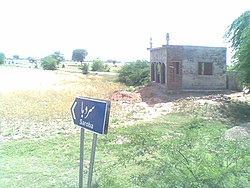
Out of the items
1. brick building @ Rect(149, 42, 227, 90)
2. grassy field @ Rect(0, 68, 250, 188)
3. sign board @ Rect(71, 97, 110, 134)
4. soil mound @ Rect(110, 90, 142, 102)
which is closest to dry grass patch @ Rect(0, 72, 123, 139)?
grassy field @ Rect(0, 68, 250, 188)

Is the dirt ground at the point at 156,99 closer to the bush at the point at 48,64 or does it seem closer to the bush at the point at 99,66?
the bush at the point at 99,66

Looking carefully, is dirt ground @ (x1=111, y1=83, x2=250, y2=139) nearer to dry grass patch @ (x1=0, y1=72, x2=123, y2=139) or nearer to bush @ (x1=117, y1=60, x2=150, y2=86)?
dry grass patch @ (x1=0, y1=72, x2=123, y2=139)

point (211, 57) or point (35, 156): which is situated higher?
point (211, 57)

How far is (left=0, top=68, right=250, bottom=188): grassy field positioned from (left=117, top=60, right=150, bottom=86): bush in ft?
48.3

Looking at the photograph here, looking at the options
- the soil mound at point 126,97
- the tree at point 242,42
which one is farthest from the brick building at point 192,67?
the tree at point 242,42

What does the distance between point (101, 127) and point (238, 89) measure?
19.0 meters

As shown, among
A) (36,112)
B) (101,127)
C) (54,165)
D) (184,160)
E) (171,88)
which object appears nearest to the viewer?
(101,127)

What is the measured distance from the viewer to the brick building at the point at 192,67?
64.8 feet

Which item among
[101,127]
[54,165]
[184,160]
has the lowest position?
[54,165]

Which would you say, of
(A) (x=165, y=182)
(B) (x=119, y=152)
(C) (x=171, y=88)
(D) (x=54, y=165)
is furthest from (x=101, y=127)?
(C) (x=171, y=88)

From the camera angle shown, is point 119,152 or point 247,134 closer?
point 119,152

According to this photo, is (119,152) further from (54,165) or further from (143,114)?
(143,114)

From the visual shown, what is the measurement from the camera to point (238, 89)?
20.6m

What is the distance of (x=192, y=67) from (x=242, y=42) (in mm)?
6329
